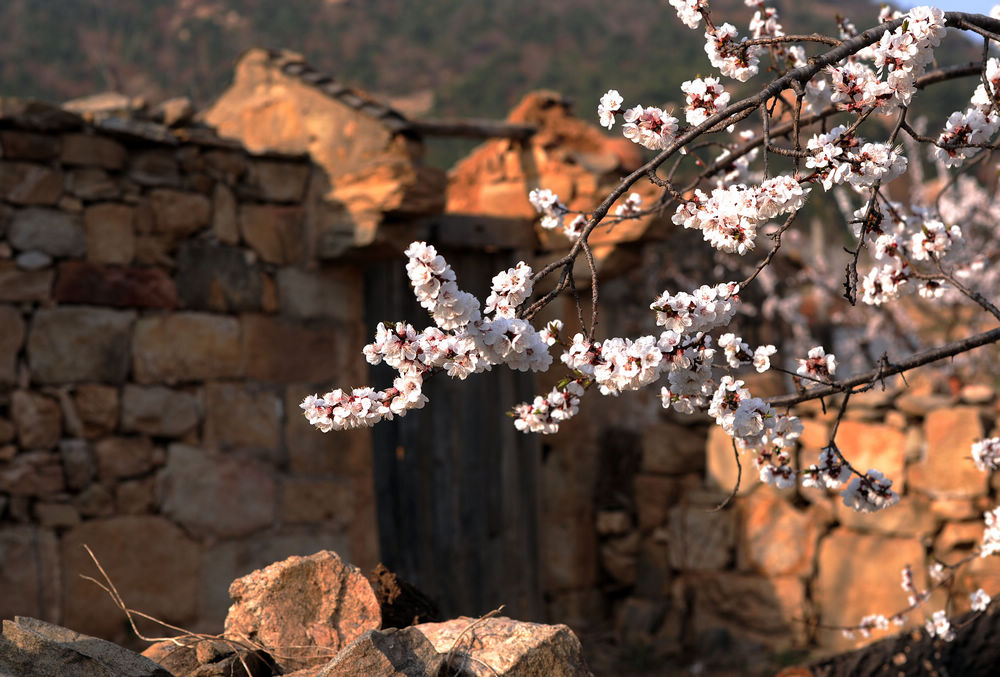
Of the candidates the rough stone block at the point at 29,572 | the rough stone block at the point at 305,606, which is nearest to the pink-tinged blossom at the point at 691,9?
the rough stone block at the point at 305,606

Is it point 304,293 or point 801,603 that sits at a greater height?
point 304,293

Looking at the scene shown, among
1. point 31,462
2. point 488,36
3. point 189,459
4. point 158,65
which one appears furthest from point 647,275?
point 488,36

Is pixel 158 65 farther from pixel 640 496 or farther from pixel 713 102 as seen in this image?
pixel 713 102

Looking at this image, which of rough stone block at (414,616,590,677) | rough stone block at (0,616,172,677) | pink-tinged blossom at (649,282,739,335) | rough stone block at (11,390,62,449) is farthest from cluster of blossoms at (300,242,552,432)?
rough stone block at (11,390,62,449)

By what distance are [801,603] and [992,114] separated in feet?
11.7

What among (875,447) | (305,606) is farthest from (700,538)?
(305,606)

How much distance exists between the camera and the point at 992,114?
2082 millimetres

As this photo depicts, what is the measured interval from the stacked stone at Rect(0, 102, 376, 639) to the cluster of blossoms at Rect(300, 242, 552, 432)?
89.1 inches

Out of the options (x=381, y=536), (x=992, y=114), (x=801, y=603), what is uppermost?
(x=992, y=114)

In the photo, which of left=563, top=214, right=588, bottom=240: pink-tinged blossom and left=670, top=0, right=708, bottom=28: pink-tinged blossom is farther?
left=563, top=214, right=588, bottom=240: pink-tinged blossom

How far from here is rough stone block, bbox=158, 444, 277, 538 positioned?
12.9ft

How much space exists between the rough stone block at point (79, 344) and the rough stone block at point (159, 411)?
10 cm

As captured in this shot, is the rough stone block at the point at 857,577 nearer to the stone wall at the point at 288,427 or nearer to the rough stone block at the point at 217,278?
the stone wall at the point at 288,427

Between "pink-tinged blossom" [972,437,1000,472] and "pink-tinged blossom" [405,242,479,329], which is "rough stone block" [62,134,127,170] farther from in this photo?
"pink-tinged blossom" [972,437,1000,472]
